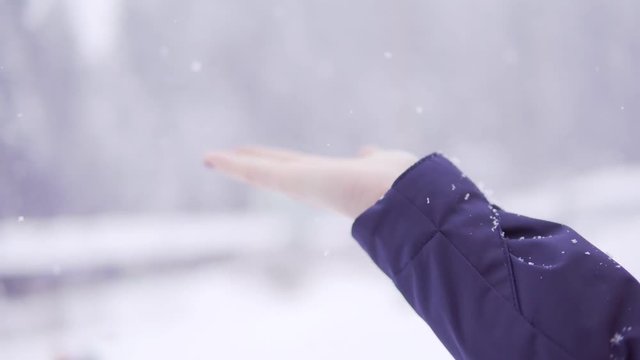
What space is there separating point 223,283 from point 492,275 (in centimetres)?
105

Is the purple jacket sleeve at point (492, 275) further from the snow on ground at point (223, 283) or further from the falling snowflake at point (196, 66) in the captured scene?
the falling snowflake at point (196, 66)

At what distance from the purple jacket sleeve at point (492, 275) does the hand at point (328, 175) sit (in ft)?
0.21

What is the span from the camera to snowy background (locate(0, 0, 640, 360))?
3.84ft

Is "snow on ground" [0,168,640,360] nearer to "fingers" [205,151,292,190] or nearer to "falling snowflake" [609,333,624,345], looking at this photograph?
"fingers" [205,151,292,190]

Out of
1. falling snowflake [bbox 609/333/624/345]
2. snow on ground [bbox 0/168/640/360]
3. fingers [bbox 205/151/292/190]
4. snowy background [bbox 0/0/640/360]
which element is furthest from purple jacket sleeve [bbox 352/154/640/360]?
snowy background [bbox 0/0/640/360]

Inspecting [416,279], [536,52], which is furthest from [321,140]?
[416,279]

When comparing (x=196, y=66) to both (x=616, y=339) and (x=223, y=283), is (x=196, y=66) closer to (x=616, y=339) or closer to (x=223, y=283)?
(x=223, y=283)

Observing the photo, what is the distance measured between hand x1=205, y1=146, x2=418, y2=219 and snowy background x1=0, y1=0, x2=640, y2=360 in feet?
1.78

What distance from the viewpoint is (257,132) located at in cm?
152

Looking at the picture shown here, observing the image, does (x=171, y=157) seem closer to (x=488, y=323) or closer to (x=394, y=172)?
(x=394, y=172)

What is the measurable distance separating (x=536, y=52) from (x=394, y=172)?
1.16 m

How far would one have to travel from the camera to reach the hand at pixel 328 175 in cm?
47

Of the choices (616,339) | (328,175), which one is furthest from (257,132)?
(616,339)

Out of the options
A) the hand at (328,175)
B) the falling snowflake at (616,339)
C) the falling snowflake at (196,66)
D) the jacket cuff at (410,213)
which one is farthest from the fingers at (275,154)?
the falling snowflake at (196,66)
